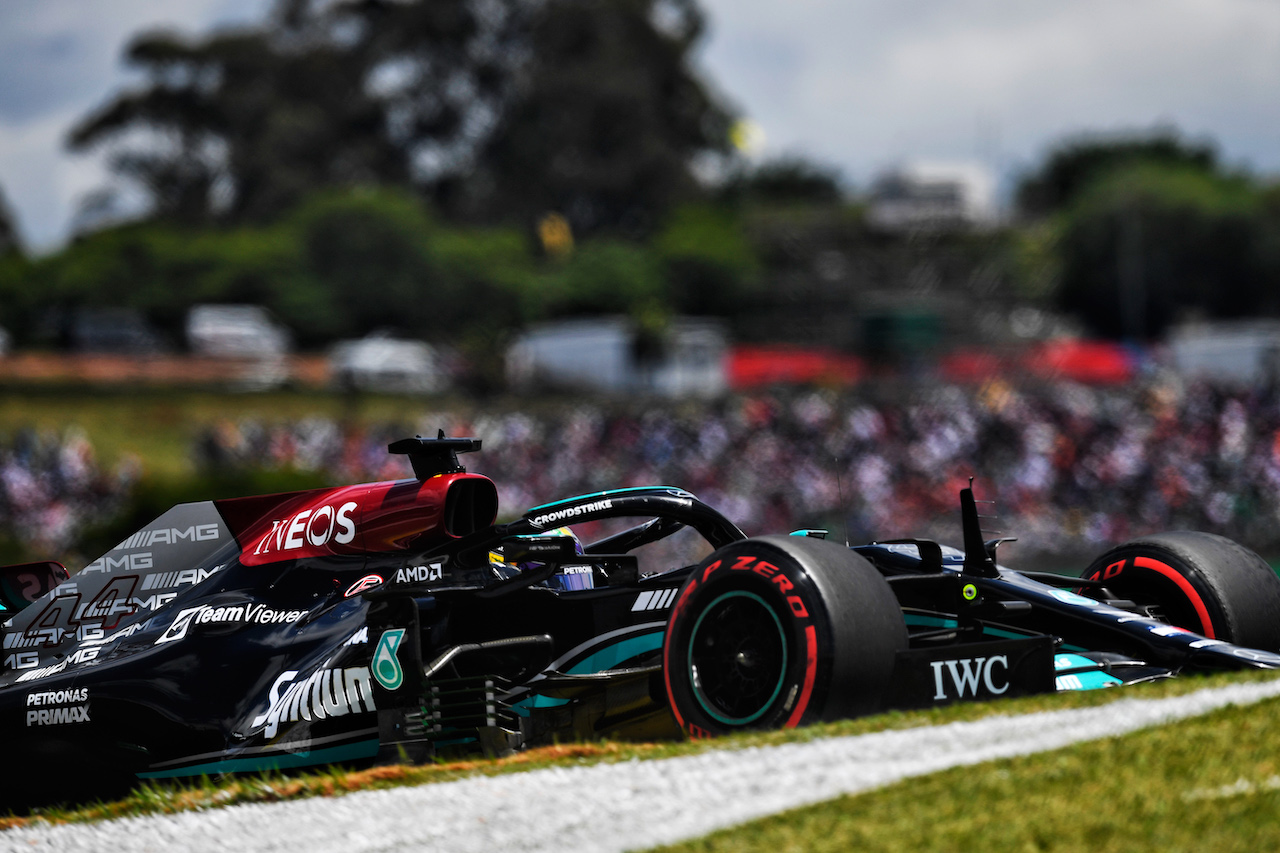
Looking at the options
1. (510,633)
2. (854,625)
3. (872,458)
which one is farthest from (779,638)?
(872,458)

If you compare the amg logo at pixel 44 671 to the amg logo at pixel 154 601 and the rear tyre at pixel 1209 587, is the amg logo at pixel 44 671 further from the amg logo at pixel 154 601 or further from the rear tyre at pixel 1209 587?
the rear tyre at pixel 1209 587

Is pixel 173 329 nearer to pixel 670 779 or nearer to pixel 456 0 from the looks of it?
pixel 456 0

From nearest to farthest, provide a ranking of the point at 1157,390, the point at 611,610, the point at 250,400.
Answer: the point at 611,610 → the point at 1157,390 → the point at 250,400

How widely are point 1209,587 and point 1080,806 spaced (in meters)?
2.51

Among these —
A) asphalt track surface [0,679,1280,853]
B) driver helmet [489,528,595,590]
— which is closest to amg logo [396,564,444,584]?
driver helmet [489,528,595,590]

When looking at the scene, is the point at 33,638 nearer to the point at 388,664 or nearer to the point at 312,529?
the point at 312,529

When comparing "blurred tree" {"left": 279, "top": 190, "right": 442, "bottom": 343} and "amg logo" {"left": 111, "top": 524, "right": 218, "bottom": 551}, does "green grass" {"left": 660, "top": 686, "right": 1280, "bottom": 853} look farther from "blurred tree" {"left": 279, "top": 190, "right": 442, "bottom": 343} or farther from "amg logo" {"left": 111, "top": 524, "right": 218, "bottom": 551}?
"blurred tree" {"left": 279, "top": 190, "right": 442, "bottom": 343}

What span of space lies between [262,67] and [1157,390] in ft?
195

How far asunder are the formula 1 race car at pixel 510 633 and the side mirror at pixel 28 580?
88 centimetres

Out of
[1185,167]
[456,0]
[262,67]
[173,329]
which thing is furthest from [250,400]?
[1185,167]

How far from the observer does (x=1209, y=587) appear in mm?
5938

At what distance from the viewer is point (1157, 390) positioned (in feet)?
73.4

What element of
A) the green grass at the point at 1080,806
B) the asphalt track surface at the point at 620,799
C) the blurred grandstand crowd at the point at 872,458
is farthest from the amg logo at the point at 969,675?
the blurred grandstand crowd at the point at 872,458

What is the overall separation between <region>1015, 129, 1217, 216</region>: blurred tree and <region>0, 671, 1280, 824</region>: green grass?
268ft
